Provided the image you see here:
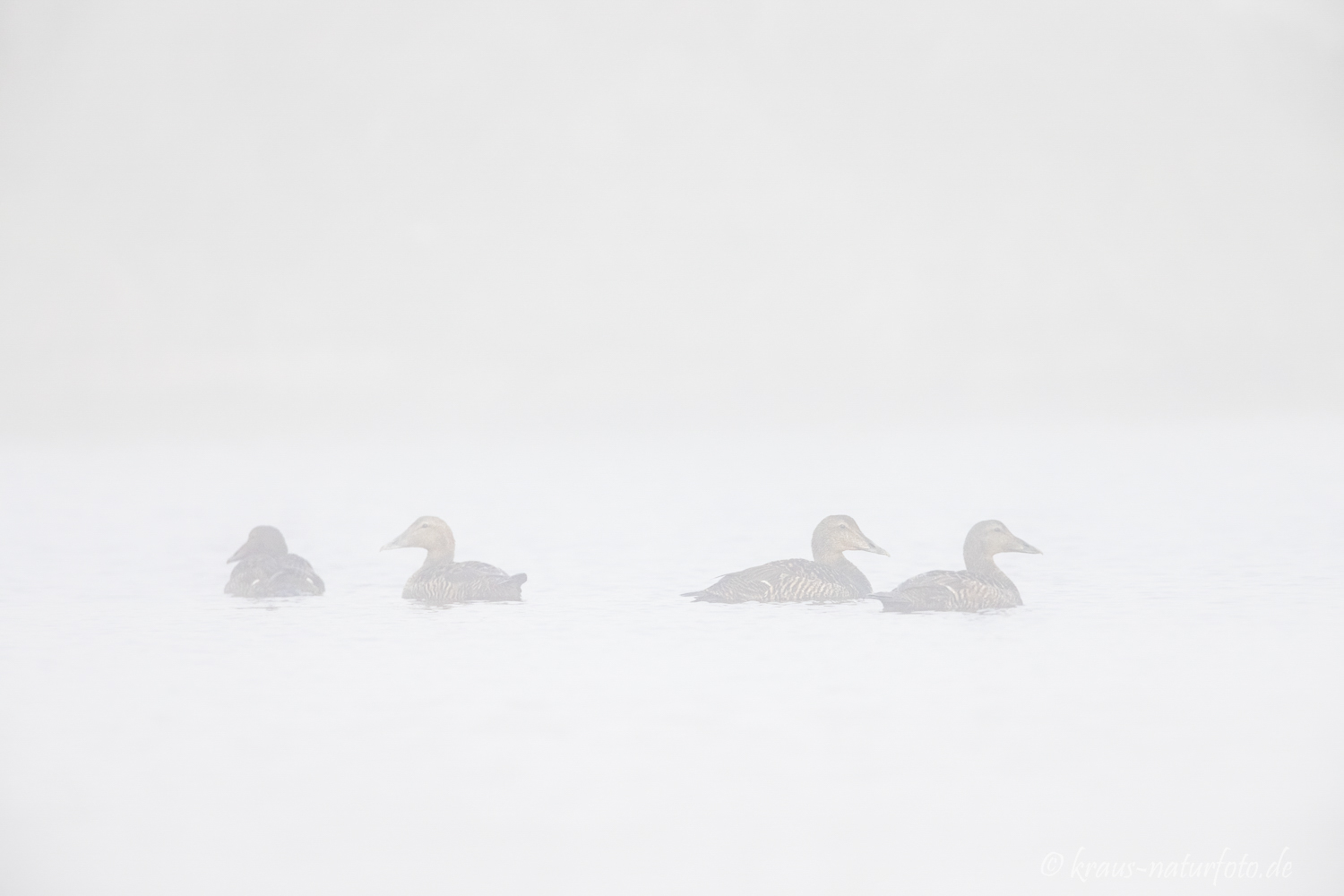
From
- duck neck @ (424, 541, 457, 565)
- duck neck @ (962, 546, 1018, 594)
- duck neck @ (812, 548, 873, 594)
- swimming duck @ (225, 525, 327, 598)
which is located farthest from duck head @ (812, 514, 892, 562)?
swimming duck @ (225, 525, 327, 598)

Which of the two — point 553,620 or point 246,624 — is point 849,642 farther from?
point 246,624

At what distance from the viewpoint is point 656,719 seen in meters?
6.40

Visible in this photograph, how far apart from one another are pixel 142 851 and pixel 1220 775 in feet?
12.4

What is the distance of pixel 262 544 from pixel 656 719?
4.75 meters

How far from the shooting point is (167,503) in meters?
19.0

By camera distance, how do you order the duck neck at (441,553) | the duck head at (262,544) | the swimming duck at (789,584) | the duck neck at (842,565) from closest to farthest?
1. the swimming duck at (789,584)
2. the duck neck at (842,565)
3. the duck neck at (441,553)
4. the duck head at (262,544)

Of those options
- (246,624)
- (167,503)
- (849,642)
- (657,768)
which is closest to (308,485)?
(167,503)

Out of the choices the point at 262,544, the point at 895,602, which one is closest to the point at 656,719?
the point at 895,602

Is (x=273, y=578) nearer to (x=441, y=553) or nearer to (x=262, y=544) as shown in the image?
(x=262, y=544)

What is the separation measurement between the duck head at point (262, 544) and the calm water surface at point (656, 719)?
46 cm

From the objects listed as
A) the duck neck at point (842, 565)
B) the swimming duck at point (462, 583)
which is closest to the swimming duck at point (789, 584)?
the duck neck at point (842, 565)

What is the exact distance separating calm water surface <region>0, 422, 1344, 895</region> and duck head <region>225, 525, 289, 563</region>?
18.0 inches

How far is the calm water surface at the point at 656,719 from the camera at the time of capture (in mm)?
5152

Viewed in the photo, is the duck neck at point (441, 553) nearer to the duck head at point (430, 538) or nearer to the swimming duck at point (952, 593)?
the duck head at point (430, 538)
